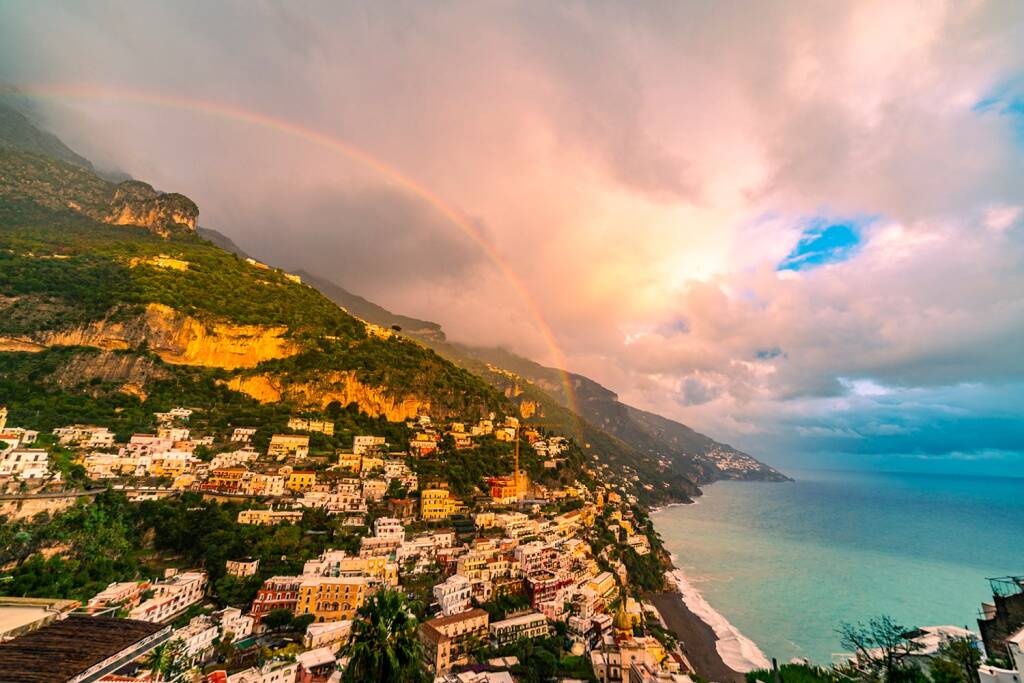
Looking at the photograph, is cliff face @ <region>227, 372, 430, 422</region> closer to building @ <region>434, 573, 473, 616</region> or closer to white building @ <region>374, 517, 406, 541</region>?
white building @ <region>374, 517, 406, 541</region>

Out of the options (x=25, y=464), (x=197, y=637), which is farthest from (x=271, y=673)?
(x=25, y=464)

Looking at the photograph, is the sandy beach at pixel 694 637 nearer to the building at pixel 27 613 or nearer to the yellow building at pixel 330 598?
the yellow building at pixel 330 598

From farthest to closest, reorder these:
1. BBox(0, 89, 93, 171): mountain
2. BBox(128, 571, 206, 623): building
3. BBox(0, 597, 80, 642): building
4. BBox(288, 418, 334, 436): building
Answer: BBox(0, 89, 93, 171): mountain
BBox(288, 418, 334, 436): building
BBox(128, 571, 206, 623): building
BBox(0, 597, 80, 642): building

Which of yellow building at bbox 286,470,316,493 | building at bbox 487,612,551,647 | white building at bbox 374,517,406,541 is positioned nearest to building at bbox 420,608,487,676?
building at bbox 487,612,551,647

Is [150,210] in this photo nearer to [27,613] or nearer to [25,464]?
[25,464]

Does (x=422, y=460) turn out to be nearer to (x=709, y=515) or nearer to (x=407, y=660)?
(x=407, y=660)
